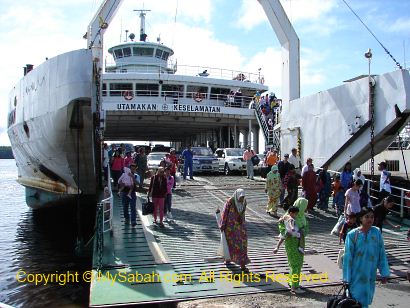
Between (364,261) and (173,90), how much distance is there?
917 inches

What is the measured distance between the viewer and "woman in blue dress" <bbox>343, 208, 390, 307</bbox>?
402cm

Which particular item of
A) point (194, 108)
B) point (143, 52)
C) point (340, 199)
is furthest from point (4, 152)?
point (340, 199)

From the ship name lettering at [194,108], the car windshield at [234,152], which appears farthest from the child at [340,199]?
the ship name lettering at [194,108]

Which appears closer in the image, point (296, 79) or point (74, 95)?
point (74, 95)

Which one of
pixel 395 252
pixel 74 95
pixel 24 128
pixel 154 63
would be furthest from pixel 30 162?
pixel 154 63

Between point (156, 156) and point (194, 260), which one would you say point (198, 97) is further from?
point (194, 260)

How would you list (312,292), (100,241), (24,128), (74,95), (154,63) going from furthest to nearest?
(154,63)
(24,128)
(74,95)
(100,241)
(312,292)

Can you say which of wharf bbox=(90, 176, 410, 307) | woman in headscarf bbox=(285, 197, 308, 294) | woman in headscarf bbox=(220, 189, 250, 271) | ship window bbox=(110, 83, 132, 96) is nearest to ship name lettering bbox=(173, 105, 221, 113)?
ship window bbox=(110, 83, 132, 96)

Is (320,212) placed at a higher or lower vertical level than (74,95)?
lower

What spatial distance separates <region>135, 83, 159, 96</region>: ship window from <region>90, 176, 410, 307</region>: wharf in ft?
51.6

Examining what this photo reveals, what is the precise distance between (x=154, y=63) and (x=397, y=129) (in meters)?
22.9

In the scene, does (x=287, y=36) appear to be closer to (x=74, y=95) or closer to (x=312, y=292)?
(x=74, y=95)

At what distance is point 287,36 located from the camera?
16328 mm

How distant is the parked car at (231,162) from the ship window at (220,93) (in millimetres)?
6685
